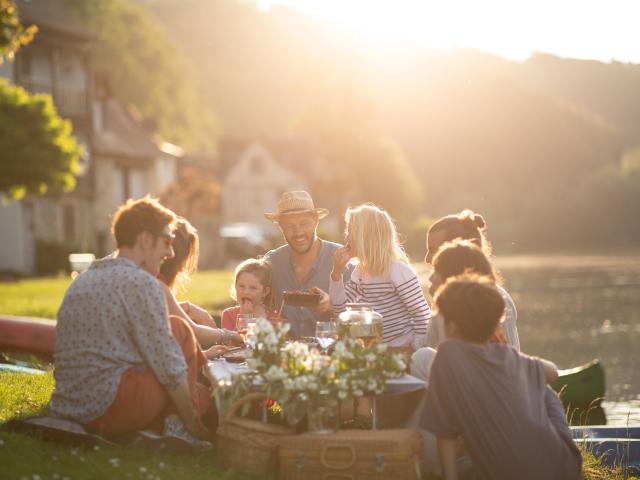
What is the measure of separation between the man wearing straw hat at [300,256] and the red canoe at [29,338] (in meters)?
4.86

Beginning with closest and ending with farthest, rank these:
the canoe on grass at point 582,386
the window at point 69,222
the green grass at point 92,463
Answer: the green grass at point 92,463, the canoe on grass at point 582,386, the window at point 69,222

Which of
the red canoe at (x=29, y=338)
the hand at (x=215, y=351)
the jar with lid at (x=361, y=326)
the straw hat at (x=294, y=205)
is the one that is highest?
the straw hat at (x=294, y=205)

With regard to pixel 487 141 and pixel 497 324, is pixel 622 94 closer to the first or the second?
pixel 487 141

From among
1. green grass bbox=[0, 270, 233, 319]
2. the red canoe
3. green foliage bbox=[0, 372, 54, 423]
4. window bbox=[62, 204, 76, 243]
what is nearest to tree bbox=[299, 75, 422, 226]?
window bbox=[62, 204, 76, 243]

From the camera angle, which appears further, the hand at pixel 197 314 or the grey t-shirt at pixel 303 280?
the grey t-shirt at pixel 303 280

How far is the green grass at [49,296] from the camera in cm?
1855

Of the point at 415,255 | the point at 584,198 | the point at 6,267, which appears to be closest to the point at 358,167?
the point at 415,255

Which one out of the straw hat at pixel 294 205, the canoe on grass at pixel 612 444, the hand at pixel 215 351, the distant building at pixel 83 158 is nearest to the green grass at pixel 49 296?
the straw hat at pixel 294 205

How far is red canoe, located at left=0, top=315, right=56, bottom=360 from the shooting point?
13.2 m

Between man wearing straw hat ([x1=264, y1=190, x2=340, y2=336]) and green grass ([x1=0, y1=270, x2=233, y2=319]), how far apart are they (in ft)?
25.1

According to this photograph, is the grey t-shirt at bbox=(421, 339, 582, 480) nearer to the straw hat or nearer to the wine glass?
the wine glass

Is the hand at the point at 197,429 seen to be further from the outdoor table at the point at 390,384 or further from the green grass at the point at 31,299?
the green grass at the point at 31,299

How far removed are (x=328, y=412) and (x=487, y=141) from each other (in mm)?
134150

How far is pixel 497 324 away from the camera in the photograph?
19.7 ft
